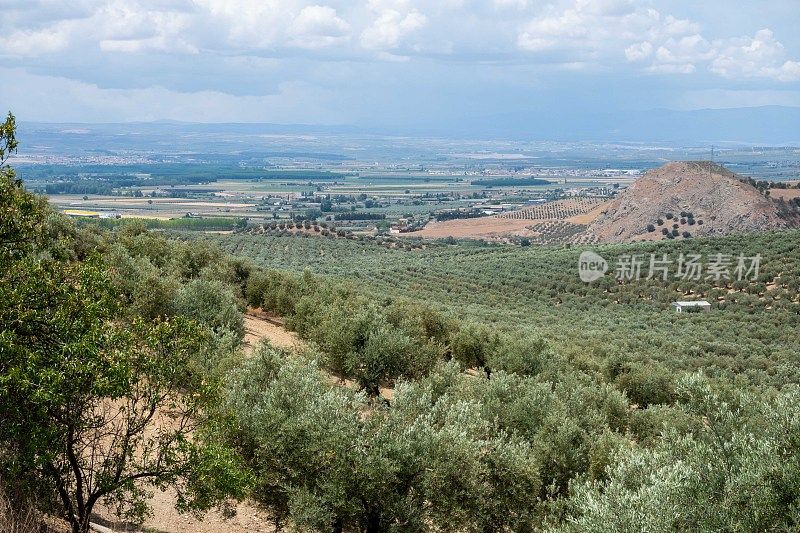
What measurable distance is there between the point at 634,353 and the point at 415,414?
76.8ft

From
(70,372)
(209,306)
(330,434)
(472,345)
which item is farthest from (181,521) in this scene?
(472,345)

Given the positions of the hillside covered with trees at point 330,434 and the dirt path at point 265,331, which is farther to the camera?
the dirt path at point 265,331

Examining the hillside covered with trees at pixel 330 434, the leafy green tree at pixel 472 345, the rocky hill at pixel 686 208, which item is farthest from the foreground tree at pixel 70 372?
the rocky hill at pixel 686 208

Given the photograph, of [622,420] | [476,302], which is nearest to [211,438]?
[622,420]

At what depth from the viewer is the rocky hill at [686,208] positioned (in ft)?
304

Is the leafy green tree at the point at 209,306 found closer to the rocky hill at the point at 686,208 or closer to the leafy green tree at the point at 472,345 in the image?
the leafy green tree at the point at 472,345

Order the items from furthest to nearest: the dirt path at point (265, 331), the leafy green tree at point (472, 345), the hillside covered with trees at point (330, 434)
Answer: the leafy green tree at point (472, 345) < the dirt path at point (265, 331) < the hillside covered with trees at point (330, 434)

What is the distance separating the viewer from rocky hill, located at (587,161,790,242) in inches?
3652

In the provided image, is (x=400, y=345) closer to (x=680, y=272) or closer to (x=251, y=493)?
(x=251, y=493)

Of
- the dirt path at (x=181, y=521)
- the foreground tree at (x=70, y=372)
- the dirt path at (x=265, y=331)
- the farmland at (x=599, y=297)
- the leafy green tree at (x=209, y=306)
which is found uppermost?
the foreground tree at (x=70, y=372)

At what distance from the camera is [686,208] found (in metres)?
103

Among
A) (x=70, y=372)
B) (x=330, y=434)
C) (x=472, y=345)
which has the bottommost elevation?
(x=472, y=345)

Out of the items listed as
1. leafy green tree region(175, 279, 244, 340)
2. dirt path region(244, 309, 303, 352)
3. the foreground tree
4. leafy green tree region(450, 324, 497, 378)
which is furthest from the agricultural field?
the foreground tree

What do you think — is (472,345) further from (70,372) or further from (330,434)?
(70,372)
